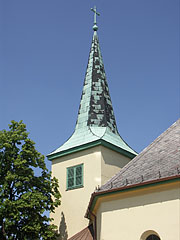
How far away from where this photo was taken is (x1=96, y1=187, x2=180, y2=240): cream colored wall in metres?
11.2

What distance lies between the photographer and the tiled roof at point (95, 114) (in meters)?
20.0

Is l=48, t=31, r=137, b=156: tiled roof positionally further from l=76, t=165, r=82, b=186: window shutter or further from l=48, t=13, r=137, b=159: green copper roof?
l=76, t=165, r=82, b=186: window shutter

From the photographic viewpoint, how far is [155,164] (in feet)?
42.7

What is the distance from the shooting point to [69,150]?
20.0 m

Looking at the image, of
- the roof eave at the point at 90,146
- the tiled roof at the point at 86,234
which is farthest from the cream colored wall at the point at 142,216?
the roof eave at the point at 90,146

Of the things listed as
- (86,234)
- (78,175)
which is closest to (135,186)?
(86,234)

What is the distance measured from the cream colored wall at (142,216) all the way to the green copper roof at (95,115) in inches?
259

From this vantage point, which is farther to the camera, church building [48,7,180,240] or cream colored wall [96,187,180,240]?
church building [48,7,180,240]

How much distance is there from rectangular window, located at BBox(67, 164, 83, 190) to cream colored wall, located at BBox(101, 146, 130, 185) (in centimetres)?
133

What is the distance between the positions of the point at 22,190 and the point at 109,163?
503 cm

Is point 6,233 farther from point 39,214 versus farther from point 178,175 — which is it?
point 178,175

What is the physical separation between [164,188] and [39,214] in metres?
7.04

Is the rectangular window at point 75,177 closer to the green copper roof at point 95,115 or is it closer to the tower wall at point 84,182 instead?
the tower wall at point 84,182

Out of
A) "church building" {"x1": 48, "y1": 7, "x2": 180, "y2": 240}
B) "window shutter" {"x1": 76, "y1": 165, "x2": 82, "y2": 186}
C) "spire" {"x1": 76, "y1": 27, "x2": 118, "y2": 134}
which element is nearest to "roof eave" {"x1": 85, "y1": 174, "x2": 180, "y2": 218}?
"church building" {"x1": 48, "y1": 7, "x2": 180, "y2": 240}
